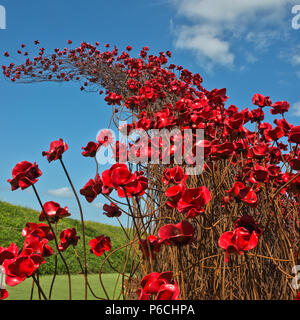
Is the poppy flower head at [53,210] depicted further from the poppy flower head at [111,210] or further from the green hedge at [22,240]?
the green hedge at [22,240]

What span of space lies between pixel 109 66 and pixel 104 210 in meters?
2.89

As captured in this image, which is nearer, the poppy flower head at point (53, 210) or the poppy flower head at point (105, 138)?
the poppy flower head at point (53, 210)

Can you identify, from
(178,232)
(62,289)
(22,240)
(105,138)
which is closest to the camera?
(178,232)

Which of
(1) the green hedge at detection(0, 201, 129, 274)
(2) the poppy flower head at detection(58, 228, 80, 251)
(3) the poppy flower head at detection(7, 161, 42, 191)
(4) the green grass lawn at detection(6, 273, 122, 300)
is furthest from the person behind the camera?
(1) the green hedge at detection(0, 201, 129, 274)

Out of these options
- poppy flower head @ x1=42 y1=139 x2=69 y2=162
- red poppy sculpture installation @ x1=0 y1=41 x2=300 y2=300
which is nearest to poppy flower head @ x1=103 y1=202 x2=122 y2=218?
red poppy sculpture installation @ x1=0 y1=41 x2=300 y2=300

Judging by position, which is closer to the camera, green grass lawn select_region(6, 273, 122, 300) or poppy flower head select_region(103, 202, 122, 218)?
poppy flower head select_region(103, 202, 122, 218)

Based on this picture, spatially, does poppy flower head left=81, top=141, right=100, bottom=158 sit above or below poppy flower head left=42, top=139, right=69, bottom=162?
above

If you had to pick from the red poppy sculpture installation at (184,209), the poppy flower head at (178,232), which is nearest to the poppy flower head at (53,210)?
the red poppy sculpture installation at (184,209)

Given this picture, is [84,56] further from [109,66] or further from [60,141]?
[60,141]

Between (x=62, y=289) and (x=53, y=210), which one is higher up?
(x=53, y=210)

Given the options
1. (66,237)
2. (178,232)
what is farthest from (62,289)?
(178,232)

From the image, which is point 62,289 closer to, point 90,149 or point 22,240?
point 22,240

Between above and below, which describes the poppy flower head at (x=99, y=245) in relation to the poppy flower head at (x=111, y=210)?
below

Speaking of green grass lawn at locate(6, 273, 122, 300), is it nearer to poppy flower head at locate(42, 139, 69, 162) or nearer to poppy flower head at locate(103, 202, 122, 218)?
poppy flower head at locate(103, 202, 122, 218)
